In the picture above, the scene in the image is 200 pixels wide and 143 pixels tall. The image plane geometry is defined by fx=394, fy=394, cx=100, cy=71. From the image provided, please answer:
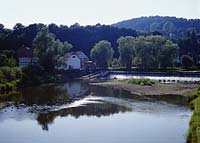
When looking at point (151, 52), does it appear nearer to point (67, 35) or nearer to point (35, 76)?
point (35, 76)

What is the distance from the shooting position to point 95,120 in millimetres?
28219

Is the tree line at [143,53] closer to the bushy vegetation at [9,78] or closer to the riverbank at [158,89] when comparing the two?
the riverbank at [158,89]

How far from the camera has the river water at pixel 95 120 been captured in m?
22.6

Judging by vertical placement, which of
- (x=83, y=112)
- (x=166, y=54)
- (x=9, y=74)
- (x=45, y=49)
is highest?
(x=45, y=49)

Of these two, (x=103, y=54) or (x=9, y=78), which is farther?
(x=103, y=54)

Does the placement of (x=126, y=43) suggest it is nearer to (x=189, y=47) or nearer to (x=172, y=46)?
(x=172, y=46)

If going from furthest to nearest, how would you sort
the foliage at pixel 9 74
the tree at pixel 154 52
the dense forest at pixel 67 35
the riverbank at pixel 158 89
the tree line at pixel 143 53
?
the dense forest at pixel 67 35 → the tree line at pixel 143 53 → the tree at pixel 154 52 → the foliage at pixel 9 74 → the riverbank at pixel 158 89

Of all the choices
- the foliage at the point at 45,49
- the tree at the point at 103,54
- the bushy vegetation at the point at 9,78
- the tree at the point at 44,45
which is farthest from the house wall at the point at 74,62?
the bushy vegetation at the point at 9,78

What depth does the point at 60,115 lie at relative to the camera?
30016mm

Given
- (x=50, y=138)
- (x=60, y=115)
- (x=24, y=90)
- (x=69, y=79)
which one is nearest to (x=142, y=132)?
(x=50, y=138)

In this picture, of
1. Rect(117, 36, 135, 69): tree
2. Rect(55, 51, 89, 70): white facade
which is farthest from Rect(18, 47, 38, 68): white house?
Rect(117, 36, 135, 69): tree

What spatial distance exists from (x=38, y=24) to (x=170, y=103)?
6197cm

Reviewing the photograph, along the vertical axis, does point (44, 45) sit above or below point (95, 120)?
above

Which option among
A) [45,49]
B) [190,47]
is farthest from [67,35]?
[45,49]
